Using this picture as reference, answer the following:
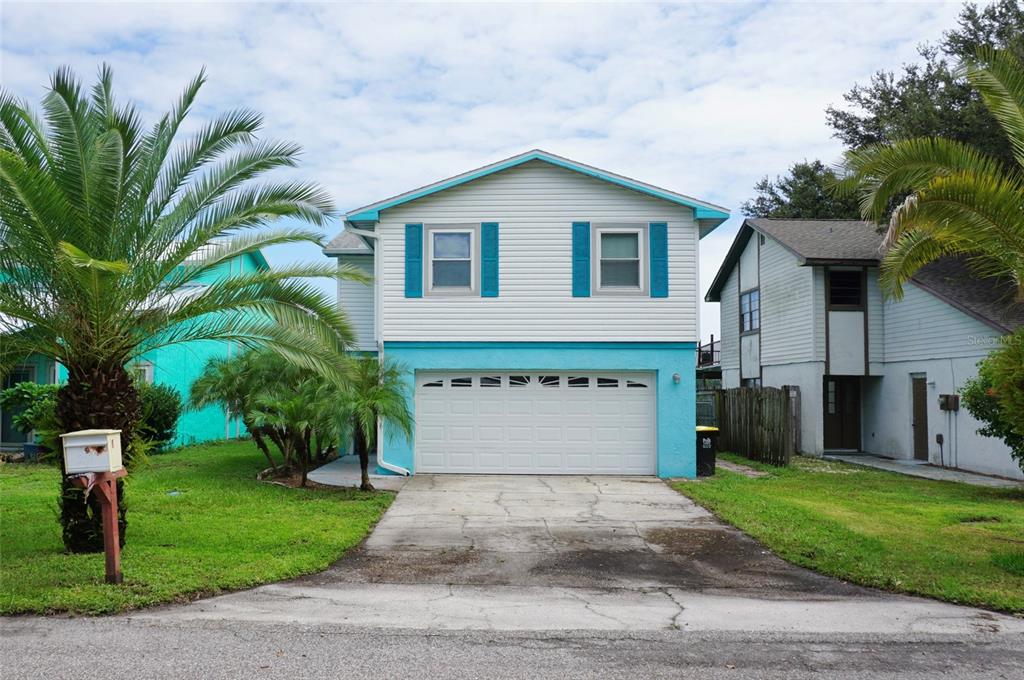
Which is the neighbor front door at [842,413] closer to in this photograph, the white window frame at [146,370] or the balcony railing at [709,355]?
the balcony railing at [709,355]

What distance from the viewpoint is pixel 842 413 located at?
21828 millimetres

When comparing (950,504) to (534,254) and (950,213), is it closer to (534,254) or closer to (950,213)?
(950,213)

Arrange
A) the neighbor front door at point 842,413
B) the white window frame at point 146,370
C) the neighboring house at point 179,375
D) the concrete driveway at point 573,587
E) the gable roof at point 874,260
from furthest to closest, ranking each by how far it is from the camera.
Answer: the neighbor front door at point 842,413, the neighboring house at point 179,375, the white window frame at point 146,370, the gable roof at point 874,260, the concrete driveway at point 573,587

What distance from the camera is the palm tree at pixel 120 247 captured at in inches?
322

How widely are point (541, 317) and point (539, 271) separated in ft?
2.88

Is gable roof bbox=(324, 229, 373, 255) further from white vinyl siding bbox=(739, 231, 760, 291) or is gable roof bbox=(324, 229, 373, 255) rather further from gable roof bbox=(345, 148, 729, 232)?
white vinyl siding bbox=(739, 231, 760, 291)

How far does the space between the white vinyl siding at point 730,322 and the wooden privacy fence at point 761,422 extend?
479 cm

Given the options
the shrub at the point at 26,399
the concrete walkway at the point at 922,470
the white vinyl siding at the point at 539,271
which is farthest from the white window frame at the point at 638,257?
the shrub at the point at 26,399

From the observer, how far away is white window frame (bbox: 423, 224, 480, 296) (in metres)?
15.5

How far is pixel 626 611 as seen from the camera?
6.92 m

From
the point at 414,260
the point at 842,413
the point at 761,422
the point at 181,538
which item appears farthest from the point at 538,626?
the point at 842,413

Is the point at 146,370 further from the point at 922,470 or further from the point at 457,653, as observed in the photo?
the point at 922,470

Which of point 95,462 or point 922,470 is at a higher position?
point 95,462

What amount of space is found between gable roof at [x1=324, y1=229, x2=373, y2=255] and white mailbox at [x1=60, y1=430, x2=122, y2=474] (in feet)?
37.0
